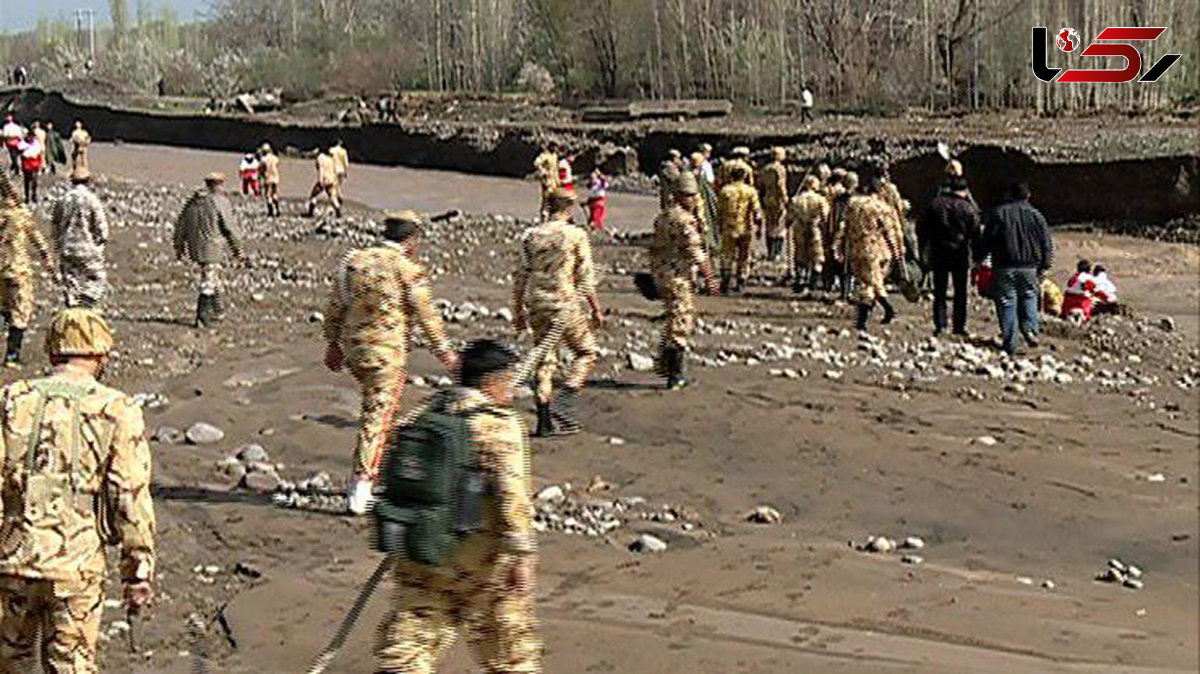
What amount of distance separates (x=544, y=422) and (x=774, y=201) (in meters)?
11.1

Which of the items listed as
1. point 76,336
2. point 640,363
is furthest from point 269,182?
point 76,336

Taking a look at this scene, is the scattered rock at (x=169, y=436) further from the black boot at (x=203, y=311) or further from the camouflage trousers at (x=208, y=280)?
the black boot at (x=203, y=311)

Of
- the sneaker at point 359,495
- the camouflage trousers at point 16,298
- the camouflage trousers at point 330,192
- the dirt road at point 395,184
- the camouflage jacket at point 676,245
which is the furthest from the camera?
the dirt road at point 395,184

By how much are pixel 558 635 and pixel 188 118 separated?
53482mm

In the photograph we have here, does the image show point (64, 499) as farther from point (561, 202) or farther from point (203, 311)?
point (203, 311)

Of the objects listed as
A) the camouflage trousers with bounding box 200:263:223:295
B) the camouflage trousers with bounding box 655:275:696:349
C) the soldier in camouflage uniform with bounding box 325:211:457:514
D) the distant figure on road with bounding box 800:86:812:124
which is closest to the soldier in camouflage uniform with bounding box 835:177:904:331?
the camouflage trousers with bounding box 655:275:696:349

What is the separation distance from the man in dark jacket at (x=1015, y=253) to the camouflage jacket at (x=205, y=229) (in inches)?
273

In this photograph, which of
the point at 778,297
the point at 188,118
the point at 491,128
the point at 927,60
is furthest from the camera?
the point at 188,118

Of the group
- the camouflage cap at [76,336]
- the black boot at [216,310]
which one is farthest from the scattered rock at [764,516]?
the black boot at [216,310]

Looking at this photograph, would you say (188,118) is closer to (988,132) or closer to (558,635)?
(988,132)

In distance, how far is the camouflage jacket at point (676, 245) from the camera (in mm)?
13039

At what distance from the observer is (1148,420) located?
44.0 feet

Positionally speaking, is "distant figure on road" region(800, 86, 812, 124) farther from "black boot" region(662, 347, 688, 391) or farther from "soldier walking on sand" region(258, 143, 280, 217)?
"black boot" region(662, 347, 688, 391)

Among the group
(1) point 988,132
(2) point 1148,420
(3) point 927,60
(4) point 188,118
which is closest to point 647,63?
(3) point 927,60
